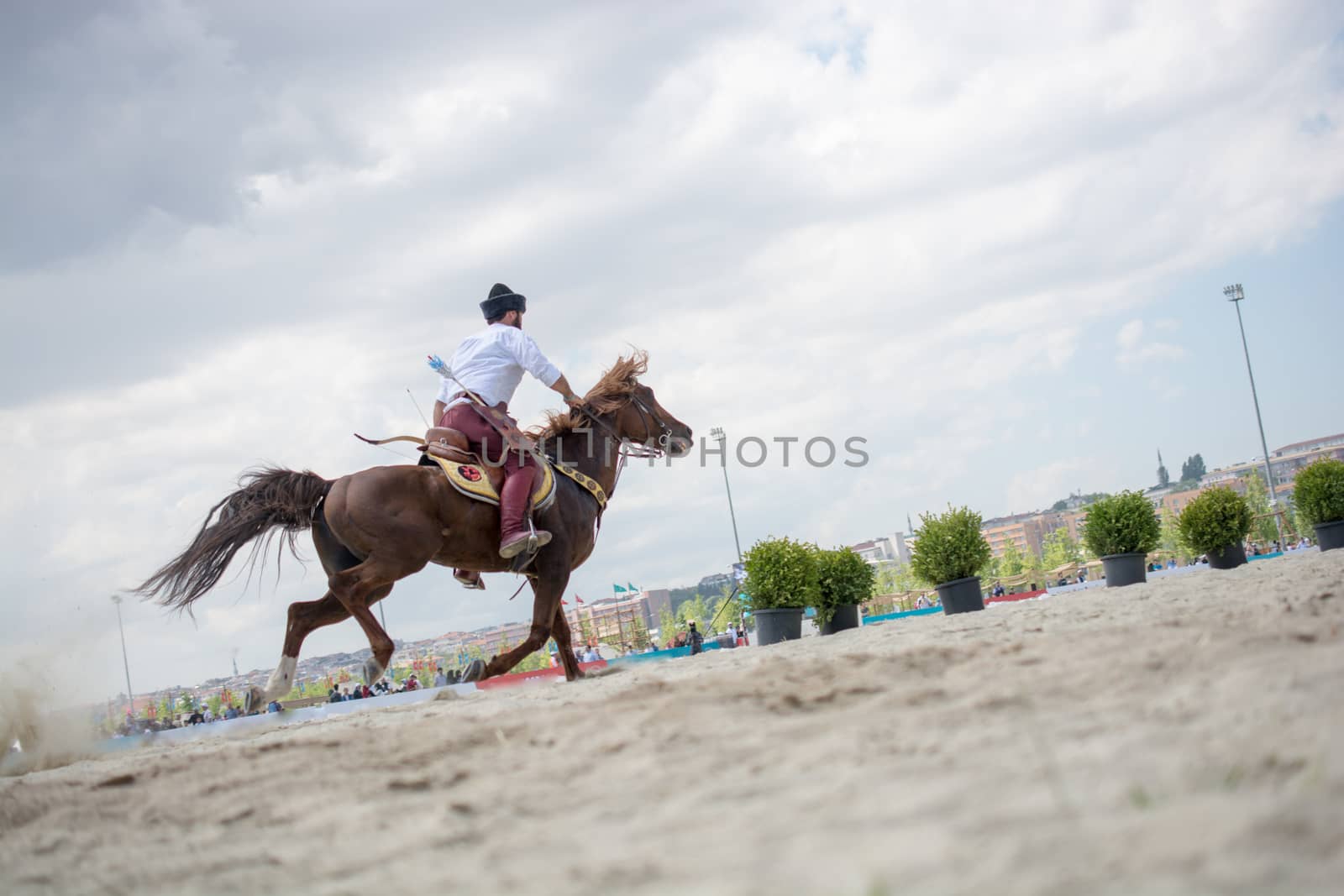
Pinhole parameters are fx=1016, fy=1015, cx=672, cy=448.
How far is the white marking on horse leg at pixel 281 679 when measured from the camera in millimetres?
7938

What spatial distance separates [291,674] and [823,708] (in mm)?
5615

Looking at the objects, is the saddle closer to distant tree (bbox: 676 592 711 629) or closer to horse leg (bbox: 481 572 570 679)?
horse leg (bbox: 481 572 570 679)

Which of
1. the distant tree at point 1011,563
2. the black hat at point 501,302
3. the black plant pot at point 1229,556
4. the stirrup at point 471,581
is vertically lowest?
the distant tree at point 1011,563

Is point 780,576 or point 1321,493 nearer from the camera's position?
point 780,576

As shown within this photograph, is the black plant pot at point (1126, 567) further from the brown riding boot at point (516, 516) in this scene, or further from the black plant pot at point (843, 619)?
the brown riding boot at point (516, 516)

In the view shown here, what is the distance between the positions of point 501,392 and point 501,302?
97 cm

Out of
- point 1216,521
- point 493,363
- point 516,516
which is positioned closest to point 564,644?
point 516,516

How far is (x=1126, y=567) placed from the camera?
41.8ft

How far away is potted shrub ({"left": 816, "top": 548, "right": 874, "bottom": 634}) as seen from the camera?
37.8 ft

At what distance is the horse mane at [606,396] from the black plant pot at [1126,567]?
652 centimetres

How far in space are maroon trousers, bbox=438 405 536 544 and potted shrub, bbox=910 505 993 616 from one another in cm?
536

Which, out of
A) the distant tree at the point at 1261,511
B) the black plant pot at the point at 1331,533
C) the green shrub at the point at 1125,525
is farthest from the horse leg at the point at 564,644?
the distant tree at the point at 1261,511

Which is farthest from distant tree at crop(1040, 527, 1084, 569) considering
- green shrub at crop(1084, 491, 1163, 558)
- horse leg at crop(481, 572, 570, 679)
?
horse leg at crop(481, 572, 570, 679)

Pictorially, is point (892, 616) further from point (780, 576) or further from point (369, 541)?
point (369, 541)
